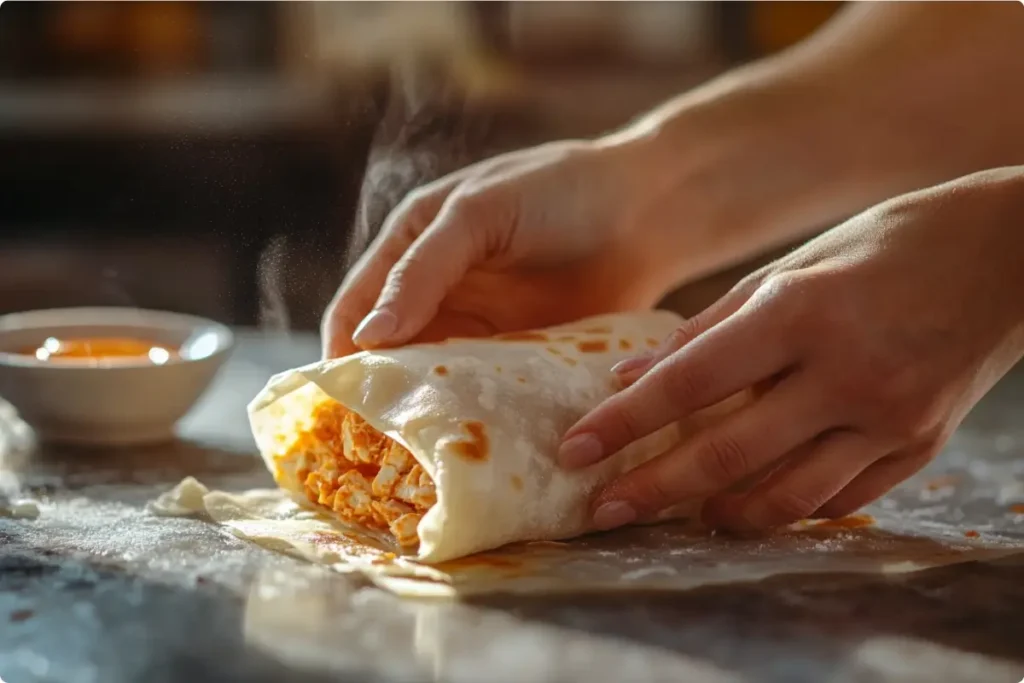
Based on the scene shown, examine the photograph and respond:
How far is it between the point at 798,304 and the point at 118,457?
29.1 inches

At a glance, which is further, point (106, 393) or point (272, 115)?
point (272, 115)

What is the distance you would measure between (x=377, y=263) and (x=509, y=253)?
0.46 feet

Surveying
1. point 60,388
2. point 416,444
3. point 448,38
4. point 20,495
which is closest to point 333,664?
point 416,444

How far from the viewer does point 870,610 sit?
0.83 meters

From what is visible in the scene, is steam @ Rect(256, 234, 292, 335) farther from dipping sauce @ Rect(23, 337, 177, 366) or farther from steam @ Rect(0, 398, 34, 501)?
steam @ Rect(0, 398, 34, 501)

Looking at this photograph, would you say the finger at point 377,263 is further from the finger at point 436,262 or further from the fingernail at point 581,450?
the fingernail at point 581,450

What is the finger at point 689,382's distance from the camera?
897mm

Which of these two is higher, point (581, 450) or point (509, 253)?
point (509, 253)

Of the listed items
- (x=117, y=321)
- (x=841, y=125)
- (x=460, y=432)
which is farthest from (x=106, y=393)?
(x=841, y=125)

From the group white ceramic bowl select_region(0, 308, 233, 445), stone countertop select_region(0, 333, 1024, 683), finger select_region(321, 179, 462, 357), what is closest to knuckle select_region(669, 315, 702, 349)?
stone countertop select_region(0, 333, 1024, 683)

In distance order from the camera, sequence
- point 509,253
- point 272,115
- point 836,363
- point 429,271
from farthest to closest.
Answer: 1. point 272,115
2. point 509,253
3. point 429,271
4. point 836,363

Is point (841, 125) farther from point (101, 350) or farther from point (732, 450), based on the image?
point (101, 350)

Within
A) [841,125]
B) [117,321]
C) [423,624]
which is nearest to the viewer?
[423,624]

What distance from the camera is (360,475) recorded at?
101 centimetres
